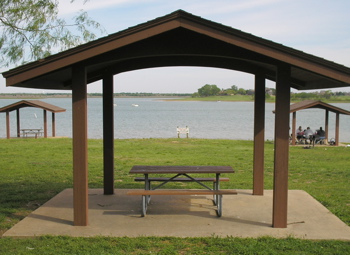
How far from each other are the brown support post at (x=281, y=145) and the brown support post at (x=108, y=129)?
11.7 ft

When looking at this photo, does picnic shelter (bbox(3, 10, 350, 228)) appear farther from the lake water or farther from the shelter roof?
the lake water

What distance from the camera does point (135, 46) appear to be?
265 inches

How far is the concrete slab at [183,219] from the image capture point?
642 centimetres

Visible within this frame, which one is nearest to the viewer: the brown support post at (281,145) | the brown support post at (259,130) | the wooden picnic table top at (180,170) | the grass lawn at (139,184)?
the grass lawn at (139,184)

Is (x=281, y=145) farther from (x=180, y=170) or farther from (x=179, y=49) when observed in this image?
(x=179, y=49)

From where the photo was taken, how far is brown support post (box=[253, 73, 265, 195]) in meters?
8.77

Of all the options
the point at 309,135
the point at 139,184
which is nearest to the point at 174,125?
the point at 309,135

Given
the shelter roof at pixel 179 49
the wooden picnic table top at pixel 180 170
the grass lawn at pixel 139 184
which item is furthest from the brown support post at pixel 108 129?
the shelter roof at pixel 179 49

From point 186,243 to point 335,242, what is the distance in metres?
2.02

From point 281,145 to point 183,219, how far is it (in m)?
1.98

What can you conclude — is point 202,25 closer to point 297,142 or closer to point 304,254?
point 304,254

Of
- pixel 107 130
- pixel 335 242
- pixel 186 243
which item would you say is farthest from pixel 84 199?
pixel 335 242

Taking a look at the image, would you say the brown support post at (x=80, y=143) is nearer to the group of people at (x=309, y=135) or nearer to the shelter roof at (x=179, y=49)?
the shelter roof at (x=179, y=49)

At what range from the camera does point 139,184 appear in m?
10.8
